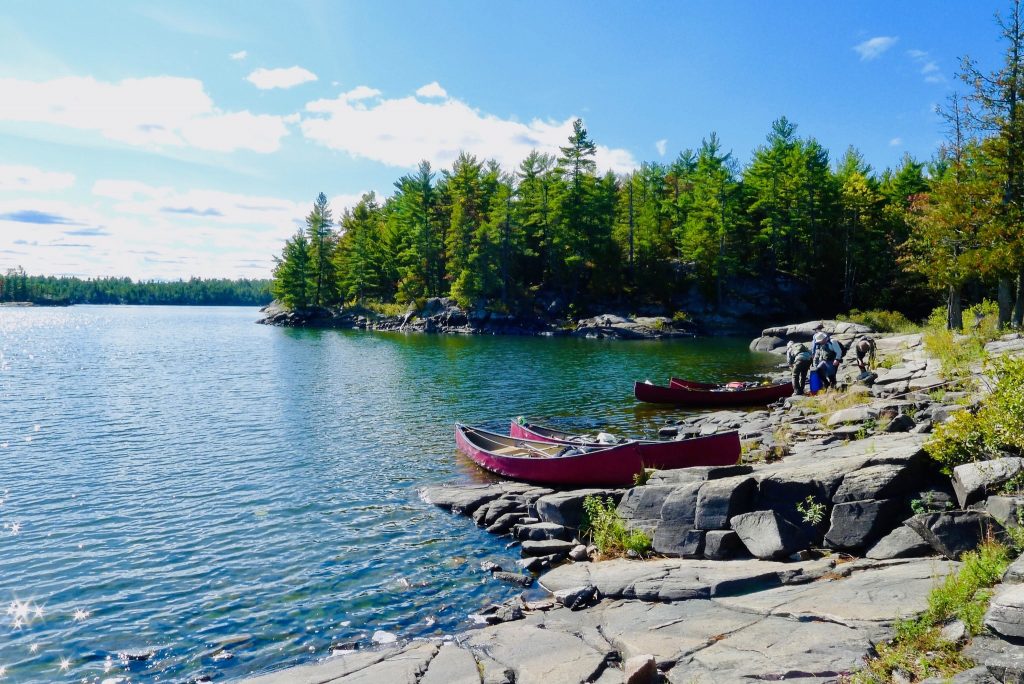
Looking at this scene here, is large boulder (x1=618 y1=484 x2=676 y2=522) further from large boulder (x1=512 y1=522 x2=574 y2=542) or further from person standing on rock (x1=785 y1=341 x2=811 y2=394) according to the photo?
person standing on rock (x1=785 y1=341 x2=811 y2=394)

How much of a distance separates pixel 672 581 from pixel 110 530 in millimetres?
13474

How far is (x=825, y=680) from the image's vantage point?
6891mm

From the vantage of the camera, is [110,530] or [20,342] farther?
[20,342]

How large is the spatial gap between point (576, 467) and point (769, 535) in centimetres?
721

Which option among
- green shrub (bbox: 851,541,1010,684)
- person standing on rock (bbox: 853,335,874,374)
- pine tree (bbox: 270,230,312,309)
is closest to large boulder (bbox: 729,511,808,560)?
green shrub (bbox: 851,541,1010,684)

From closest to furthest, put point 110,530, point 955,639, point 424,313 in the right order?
point 955,639 → point 110,530 → point 424,313

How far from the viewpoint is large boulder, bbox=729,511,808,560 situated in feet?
36.7

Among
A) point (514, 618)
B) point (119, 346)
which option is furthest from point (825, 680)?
point (119, 346)

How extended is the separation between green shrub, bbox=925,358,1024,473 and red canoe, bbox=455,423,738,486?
7.29 metres

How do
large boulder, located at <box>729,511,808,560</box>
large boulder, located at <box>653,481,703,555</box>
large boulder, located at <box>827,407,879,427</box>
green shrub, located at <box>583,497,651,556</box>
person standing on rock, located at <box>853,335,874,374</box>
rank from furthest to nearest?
person standing on rock, located at <box>853,335,874,374</box> → large boulder, located at <box>827,407,879,427</box> → green shrub, located at <box>583,497,651,556</box> → large boulder, located at <box>653,481,703,555</box> → large boulder, located at <box>729,511,808,560</box>

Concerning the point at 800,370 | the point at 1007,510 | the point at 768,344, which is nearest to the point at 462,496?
the point at 1007,510

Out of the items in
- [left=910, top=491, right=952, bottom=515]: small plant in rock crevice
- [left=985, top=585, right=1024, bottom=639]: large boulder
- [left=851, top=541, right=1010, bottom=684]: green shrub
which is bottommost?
[left=851, top=541, right=1010, bottom=684]: green shrub

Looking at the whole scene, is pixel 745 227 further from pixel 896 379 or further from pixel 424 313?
pixel 896 379

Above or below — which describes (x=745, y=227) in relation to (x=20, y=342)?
above
